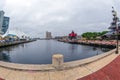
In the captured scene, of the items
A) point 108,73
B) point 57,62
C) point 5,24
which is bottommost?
point 108,73

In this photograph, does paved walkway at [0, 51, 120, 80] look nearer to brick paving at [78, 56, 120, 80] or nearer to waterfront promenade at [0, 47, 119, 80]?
waterfront promenade at [0, 47, 119, 80]

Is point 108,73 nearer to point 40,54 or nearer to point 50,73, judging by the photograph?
point 50,73

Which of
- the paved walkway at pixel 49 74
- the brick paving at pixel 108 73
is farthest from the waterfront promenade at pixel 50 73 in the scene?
the brick paving at pixel 108 73

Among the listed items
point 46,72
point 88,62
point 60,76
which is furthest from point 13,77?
point 88,62

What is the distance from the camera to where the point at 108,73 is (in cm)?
1021

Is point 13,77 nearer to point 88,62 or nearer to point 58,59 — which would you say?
point 58,59

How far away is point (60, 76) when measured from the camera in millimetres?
9594

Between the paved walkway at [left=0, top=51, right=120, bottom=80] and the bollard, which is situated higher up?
the bollard

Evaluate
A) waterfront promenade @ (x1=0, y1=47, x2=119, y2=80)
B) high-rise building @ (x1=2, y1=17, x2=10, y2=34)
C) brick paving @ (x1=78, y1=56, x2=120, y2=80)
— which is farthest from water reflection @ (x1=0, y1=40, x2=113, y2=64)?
high-rise building @ (x1=2, y1=17, x2=10, y2=34)

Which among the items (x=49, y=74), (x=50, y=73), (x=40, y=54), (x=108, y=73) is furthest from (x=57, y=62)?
(x=40, y=54)

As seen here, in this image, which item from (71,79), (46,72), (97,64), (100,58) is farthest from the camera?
(100,58)

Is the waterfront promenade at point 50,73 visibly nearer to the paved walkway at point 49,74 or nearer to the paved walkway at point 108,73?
the paved walkway at point 49,74

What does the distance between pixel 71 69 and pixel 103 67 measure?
2764mm

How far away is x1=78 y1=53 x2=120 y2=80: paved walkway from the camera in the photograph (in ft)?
31.4
